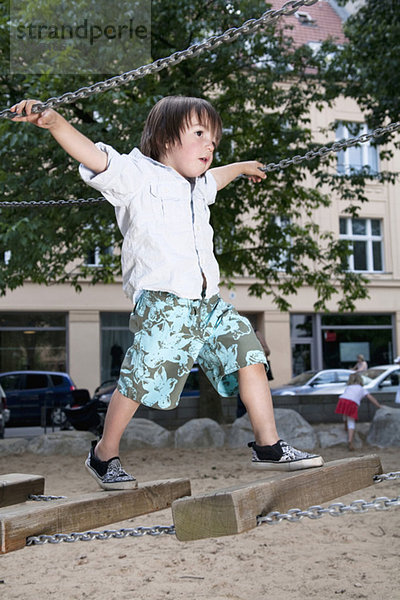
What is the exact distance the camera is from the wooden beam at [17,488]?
3102 millimetres

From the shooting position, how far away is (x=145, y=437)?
35.0ft

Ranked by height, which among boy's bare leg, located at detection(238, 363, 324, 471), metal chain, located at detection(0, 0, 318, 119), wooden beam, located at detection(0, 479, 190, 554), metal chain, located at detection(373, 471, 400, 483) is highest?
metal chain, located at detection(0, 0, 318, 119)

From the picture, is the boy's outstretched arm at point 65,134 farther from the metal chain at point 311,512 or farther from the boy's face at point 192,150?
the metal chain at point 311,512

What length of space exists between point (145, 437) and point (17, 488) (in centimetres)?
761

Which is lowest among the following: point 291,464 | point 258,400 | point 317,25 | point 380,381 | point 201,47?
point 380,381

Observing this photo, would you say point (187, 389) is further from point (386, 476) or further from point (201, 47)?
point (201, 47)

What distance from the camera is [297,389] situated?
678 inches

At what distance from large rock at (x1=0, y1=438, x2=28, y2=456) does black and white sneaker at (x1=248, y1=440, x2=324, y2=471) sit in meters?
8.42

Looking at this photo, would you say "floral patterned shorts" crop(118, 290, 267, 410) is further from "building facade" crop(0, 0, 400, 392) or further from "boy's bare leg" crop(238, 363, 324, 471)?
"building facade" crop(0, 0, 400, 392)

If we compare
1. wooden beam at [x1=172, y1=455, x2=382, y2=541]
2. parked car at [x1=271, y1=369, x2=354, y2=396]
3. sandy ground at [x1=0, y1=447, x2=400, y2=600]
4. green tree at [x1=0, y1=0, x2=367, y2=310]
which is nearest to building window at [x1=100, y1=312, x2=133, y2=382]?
parked car at [x1=271, y1=369, x2=354, y2=396]

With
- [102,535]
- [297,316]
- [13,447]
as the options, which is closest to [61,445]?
[13,447]

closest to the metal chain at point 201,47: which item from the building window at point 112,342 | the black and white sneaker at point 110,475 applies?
the black and white sneaker at point 110,475

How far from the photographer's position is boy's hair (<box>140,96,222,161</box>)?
2.54 meters

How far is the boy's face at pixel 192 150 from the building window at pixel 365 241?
854 inches
